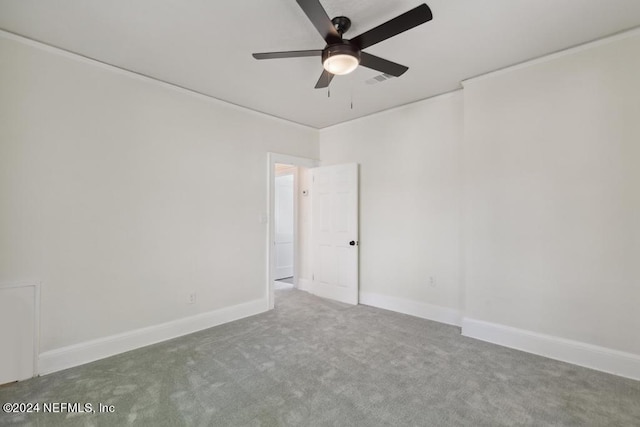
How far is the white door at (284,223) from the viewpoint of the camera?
21.4 ft

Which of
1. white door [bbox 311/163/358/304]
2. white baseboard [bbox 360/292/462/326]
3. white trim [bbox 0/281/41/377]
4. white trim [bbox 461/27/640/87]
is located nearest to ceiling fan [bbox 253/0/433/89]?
white trim [bbox 461/27/640/87]

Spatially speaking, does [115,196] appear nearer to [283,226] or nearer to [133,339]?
[133,339]

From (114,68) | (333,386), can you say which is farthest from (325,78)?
(333,386)

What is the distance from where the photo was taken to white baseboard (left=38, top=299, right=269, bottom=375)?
257 centimetres

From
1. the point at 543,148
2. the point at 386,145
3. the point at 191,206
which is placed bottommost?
the point at 191,206

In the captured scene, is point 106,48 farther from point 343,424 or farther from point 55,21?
point 343,424

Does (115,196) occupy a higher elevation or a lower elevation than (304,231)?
higher

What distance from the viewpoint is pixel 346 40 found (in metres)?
2.06

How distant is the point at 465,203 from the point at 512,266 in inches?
31.4

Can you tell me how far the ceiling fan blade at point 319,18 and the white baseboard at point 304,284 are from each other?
4014mm

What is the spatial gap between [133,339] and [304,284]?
2.83 metres

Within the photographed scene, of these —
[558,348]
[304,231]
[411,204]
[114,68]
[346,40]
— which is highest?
[114,68]

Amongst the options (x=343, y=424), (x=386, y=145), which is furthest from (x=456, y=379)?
(x=386, y=145)

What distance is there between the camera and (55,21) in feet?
7.52
